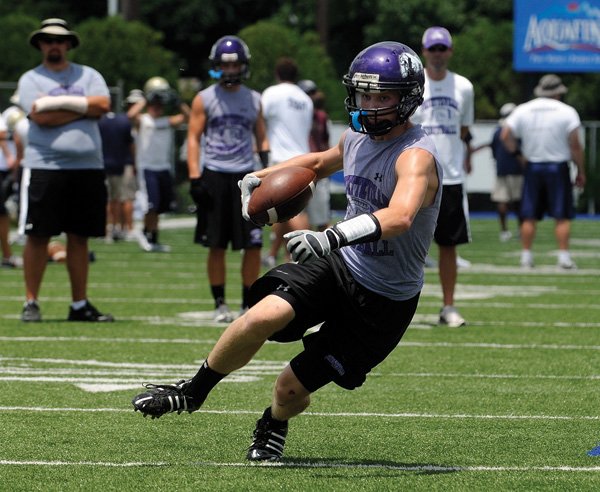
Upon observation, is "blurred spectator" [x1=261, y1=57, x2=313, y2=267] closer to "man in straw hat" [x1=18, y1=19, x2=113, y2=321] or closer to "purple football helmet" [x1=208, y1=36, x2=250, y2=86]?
"purple football helmet" [x1=208, y1=36, x2=250, y2=86]

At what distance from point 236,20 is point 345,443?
4644cm

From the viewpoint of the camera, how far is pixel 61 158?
10656 mm

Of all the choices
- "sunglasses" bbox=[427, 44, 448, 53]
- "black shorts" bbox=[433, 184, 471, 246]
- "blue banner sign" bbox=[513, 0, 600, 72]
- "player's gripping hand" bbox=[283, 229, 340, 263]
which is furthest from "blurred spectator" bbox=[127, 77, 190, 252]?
"player's gripping hand" bbox=[283, 229, 340, 263]

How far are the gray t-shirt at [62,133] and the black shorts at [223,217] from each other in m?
0.80

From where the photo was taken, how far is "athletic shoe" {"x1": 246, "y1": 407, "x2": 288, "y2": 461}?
232 inches

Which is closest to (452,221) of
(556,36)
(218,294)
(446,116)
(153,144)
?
(446,116)

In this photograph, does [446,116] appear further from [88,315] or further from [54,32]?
[88,315]

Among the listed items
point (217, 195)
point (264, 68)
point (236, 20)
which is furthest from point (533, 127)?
point (236, 20)

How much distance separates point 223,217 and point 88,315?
1195mm

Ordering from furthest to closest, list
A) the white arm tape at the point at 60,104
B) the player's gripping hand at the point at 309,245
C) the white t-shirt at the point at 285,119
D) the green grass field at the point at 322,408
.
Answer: the white t-shirt at the point at 285,119
the white arm tape at the point at 60,104
the green grass field at the point at 322,408
the player's gripping hand at the point at 309,245

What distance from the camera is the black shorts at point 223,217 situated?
10930 mm

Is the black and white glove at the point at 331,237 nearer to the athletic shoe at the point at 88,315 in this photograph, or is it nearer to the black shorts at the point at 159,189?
the athletic shoe at the point at 88,315

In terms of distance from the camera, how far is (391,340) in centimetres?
593

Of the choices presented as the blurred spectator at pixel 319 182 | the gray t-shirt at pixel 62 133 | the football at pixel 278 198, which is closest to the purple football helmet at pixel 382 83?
the football at pixel 278 198
